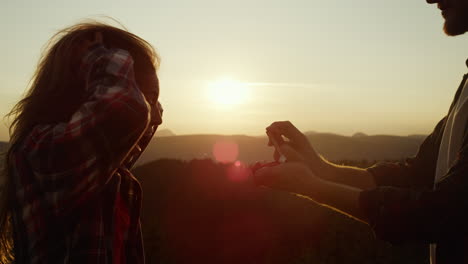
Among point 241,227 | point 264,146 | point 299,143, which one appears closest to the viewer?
point 299,143

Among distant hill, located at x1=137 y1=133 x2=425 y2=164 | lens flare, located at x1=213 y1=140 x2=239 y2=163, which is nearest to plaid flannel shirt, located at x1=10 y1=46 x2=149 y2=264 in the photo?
lens flare, located at x1=213 y1=140 x2=239 y2=163

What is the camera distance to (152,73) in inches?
105

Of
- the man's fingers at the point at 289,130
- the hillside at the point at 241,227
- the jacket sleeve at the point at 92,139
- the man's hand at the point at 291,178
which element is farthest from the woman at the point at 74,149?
the hillside at the point at 241,227

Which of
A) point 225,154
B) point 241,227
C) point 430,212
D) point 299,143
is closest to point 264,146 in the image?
point 225,154

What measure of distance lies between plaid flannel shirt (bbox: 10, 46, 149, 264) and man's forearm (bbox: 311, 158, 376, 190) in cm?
182

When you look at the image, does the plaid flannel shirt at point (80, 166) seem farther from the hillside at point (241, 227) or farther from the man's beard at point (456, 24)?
the hillside at point (241, 227)

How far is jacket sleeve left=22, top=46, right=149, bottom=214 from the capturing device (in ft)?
6.32

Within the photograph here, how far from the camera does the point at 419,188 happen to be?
234 cm

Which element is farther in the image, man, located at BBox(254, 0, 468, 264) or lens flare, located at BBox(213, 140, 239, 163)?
lens flare, located at BBox(213, 140, 239, 163)

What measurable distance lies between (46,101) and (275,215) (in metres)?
6.96

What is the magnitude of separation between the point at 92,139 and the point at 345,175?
218 centimetres

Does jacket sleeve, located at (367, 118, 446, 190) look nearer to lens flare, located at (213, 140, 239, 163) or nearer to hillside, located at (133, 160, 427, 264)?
hillside, located at (133, 160, 427, 264)

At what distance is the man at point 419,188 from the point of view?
1905 mm

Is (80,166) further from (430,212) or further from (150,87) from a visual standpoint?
(430,212)
